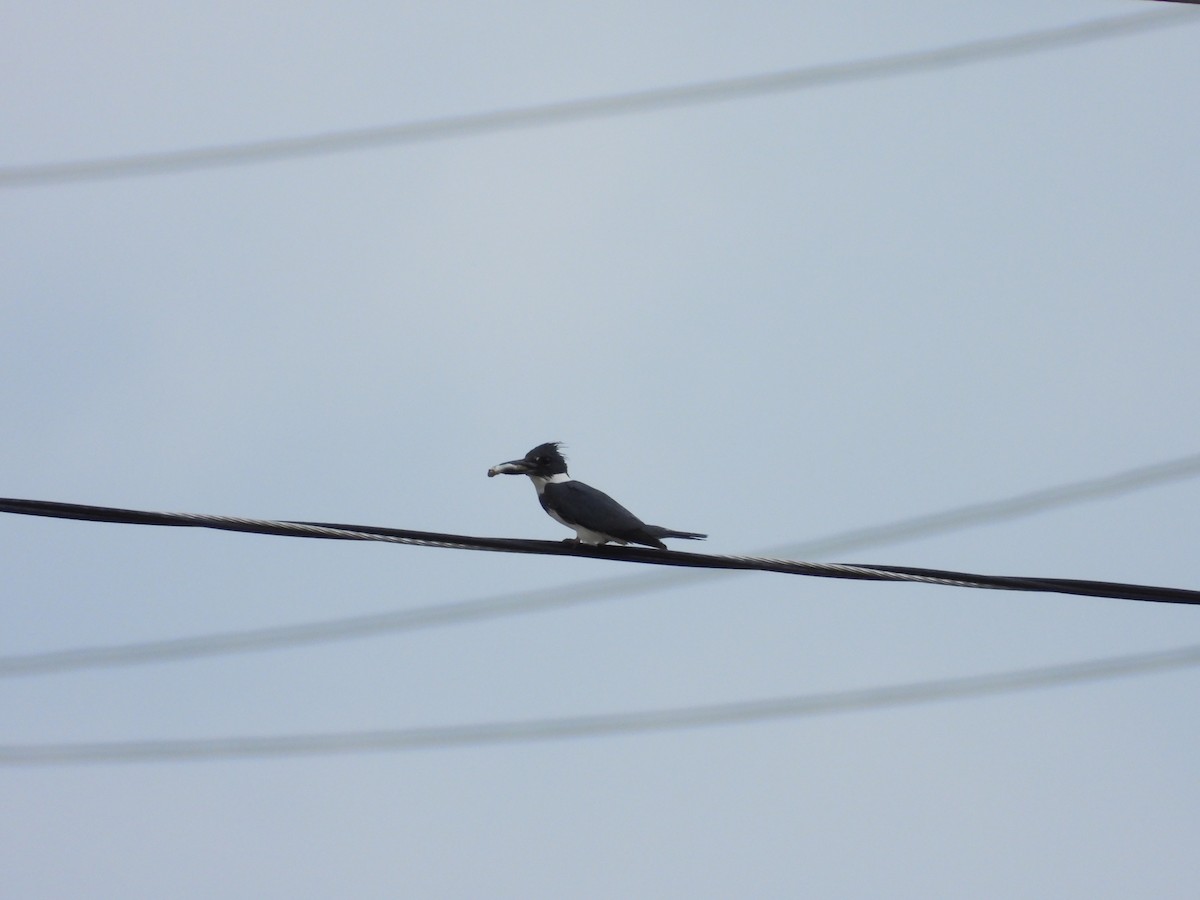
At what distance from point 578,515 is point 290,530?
3298 mm

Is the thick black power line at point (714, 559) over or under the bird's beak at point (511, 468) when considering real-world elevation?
under

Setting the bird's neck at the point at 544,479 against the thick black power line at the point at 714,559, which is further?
the bird's neck at the point at 544,479

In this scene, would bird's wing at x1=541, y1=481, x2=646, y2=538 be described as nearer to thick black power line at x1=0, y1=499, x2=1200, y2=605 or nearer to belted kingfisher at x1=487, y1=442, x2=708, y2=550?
belted kingfisher at x1=487, y1=442, x2=708, y2=550

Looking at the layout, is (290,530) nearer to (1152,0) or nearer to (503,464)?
(503,464)

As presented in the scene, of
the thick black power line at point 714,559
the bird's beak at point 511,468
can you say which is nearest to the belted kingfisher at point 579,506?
the bird's beak at point 511,468

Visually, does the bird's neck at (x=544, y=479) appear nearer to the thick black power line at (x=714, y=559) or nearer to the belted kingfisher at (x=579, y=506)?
the belted kingfisher at (x=579, y=506)

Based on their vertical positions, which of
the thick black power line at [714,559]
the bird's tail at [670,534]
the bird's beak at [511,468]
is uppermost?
the bird's beak at [511,468]

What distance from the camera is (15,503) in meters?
5.93

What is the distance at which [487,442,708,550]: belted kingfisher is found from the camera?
28.3ft

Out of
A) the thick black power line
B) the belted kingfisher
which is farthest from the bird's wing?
the thick black power line

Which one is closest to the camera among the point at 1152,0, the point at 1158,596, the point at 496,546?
the point at 1158,596

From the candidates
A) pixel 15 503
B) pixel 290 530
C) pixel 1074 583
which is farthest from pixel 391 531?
pixel 1074 583

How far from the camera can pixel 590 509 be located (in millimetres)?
8961

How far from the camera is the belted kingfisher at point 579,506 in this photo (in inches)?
340
